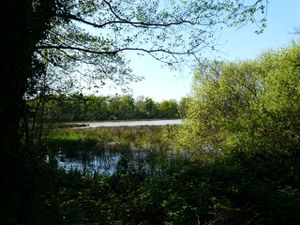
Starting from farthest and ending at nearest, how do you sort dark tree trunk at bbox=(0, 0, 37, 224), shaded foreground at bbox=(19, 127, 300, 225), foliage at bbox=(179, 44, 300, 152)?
foliage at bbox=(179, 44, 300, 152) → shaded foreground at bbox=(19, 127, 300, 225) → dark tree trunk at bbox=(0, 0, 37, 224)

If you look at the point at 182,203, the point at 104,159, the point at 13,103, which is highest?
the point at 13,103

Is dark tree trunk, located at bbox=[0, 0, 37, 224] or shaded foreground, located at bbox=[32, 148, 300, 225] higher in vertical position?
dark tree trunk, located at bbox=[0, 0, 37, 224]

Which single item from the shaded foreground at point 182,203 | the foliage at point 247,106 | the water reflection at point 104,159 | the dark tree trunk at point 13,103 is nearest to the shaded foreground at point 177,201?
the shaded foreground at point 182,203

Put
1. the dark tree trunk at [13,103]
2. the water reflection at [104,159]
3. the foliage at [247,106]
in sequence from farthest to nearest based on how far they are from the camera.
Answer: the water reflection at [104,159], the foliage at [247,106], the dark tree trunk at [13,103]

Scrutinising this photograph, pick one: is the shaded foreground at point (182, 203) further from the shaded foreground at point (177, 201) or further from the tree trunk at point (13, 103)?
the tree trunk at point (13, 103)

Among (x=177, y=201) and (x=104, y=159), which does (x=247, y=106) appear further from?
(x=177, y=201)

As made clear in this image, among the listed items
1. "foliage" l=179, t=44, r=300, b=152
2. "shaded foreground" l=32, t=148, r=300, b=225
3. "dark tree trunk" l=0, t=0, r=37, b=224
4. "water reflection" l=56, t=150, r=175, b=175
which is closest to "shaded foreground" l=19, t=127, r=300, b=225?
"shaded foreground" l=32, t=148, r=300, b=225

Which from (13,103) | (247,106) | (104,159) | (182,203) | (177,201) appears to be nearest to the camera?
(13,103)

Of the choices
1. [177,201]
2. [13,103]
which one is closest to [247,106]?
[177,201]

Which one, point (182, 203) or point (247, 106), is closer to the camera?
point (182, 203)

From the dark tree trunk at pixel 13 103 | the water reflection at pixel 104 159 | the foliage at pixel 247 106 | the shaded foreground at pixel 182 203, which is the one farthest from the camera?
the water reflection at pixel 104 159

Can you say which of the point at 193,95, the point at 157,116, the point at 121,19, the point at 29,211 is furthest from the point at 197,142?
the point at 157,116

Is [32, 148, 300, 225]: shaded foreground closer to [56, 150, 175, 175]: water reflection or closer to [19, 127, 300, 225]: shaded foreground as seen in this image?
[19, 127, 300, 225]: shaded foreground

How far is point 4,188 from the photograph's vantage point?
460 centimetres
